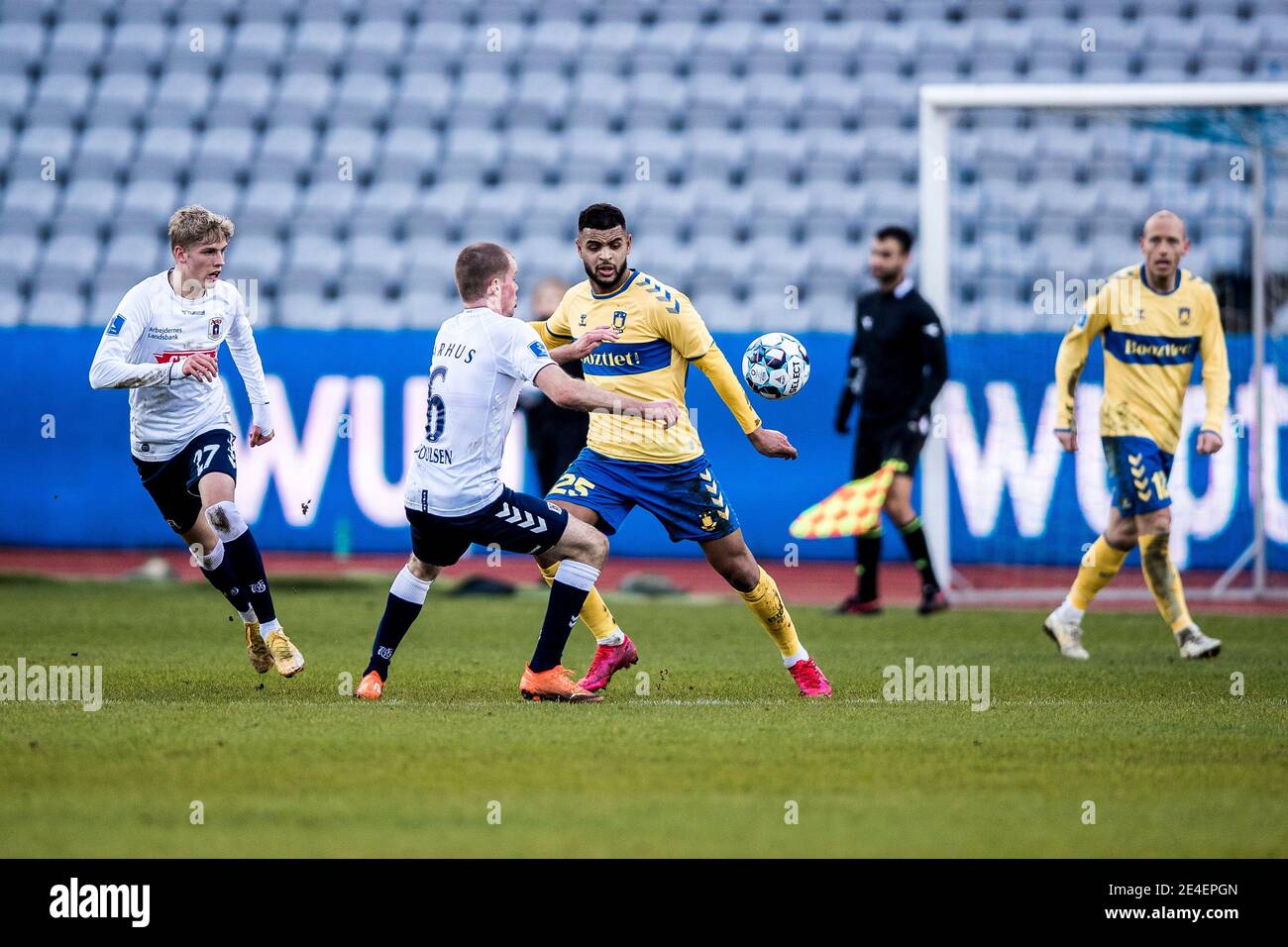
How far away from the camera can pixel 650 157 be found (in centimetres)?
1573

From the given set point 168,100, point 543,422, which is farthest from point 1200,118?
point 168,100

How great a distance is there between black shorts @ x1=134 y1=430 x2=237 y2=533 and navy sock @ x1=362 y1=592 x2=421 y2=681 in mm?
1173

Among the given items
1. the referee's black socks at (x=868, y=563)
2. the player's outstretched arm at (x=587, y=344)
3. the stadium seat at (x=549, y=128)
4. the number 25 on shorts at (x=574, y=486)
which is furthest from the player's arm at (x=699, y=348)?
the stadium seat at (x=549, y=128)

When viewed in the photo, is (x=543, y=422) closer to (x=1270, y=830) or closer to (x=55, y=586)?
(x=55, y=586)

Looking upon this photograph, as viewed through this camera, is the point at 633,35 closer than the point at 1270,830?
No

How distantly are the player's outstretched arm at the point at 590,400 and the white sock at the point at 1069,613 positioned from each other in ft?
10.7

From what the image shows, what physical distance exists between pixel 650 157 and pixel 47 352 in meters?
5.88

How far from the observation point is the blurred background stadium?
12.4 metres

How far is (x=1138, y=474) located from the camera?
8.08 metres

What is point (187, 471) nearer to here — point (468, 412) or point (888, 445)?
point (468, 412)

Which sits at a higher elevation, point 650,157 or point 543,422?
point 650,157

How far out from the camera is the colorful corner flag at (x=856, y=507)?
10469 mm

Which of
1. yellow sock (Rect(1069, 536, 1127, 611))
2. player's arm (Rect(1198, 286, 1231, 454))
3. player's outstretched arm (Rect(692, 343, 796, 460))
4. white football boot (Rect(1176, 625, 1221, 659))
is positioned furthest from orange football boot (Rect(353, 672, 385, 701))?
player's arm (Rect(1198, 286, 1231, 454))

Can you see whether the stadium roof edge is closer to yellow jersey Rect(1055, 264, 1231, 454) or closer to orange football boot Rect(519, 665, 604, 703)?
yellow jersey Rect(1055, 264, 1231, 454)
